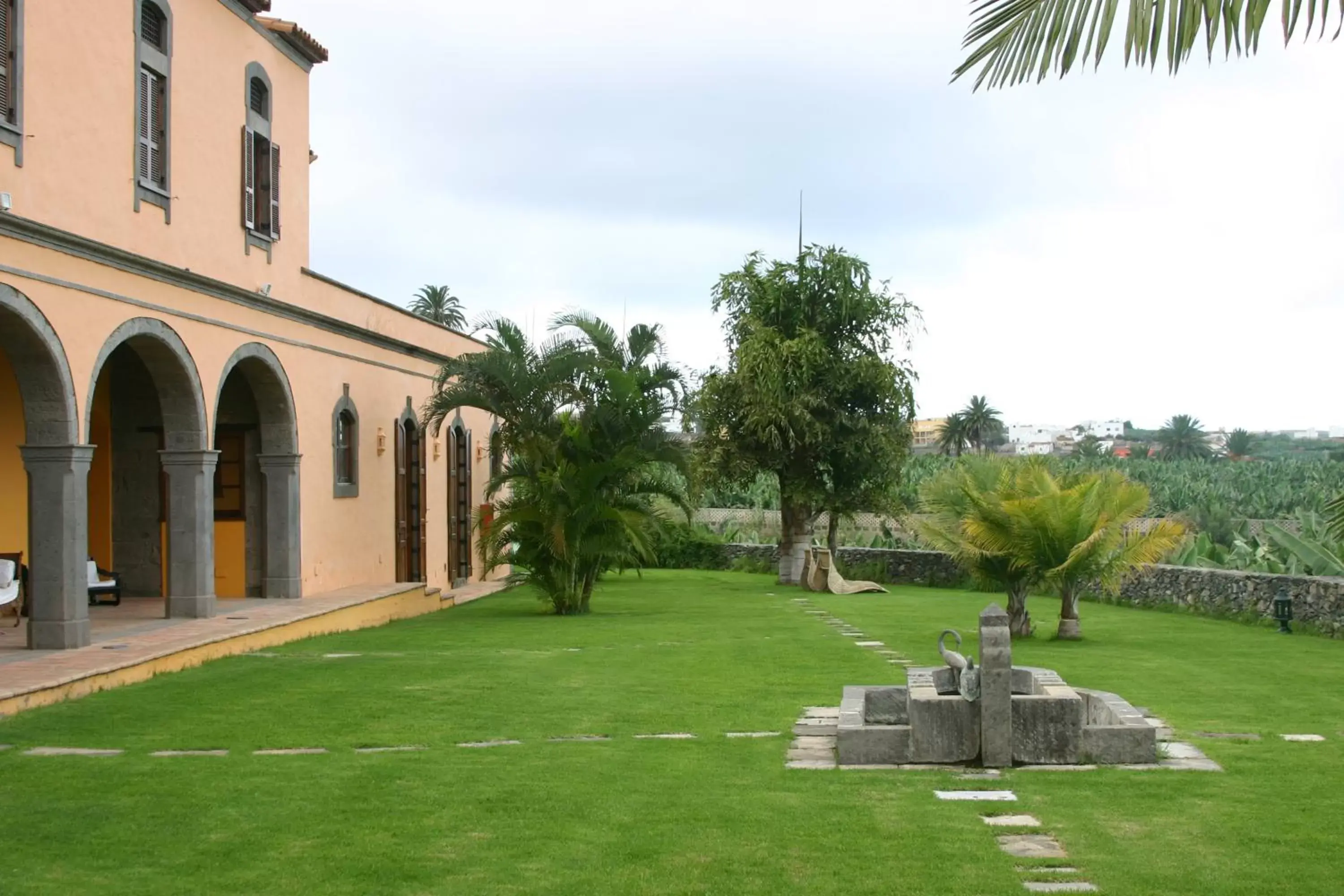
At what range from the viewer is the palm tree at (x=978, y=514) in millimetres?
16828

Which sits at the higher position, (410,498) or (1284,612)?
(410,498)

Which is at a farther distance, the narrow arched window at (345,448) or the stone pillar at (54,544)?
the narrow arched window at (345,448)

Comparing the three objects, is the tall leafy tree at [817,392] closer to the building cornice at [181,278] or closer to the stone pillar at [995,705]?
the building cornice at [181,278]

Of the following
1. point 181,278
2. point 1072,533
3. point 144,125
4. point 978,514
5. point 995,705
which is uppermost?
point 144,125

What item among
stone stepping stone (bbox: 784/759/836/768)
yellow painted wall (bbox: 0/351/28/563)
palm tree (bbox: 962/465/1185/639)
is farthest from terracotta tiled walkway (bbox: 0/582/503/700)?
palm tree (bbox: 962/465/1185/639)

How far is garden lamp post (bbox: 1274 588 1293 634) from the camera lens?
18.3m

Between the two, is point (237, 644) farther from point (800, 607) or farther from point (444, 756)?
point (800, 607)

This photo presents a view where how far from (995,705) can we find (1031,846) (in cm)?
181

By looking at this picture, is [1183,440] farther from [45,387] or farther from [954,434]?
[45,387]

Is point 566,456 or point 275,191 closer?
point 275,191

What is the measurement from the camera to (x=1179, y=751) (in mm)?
8617

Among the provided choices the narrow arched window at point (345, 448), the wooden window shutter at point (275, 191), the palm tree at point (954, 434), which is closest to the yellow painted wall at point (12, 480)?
the wooden window shutter at point (275, 191)

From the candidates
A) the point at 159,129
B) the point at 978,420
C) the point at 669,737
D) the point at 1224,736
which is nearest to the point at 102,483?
the point at 159,129

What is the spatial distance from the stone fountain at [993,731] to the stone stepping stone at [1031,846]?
1.60m
